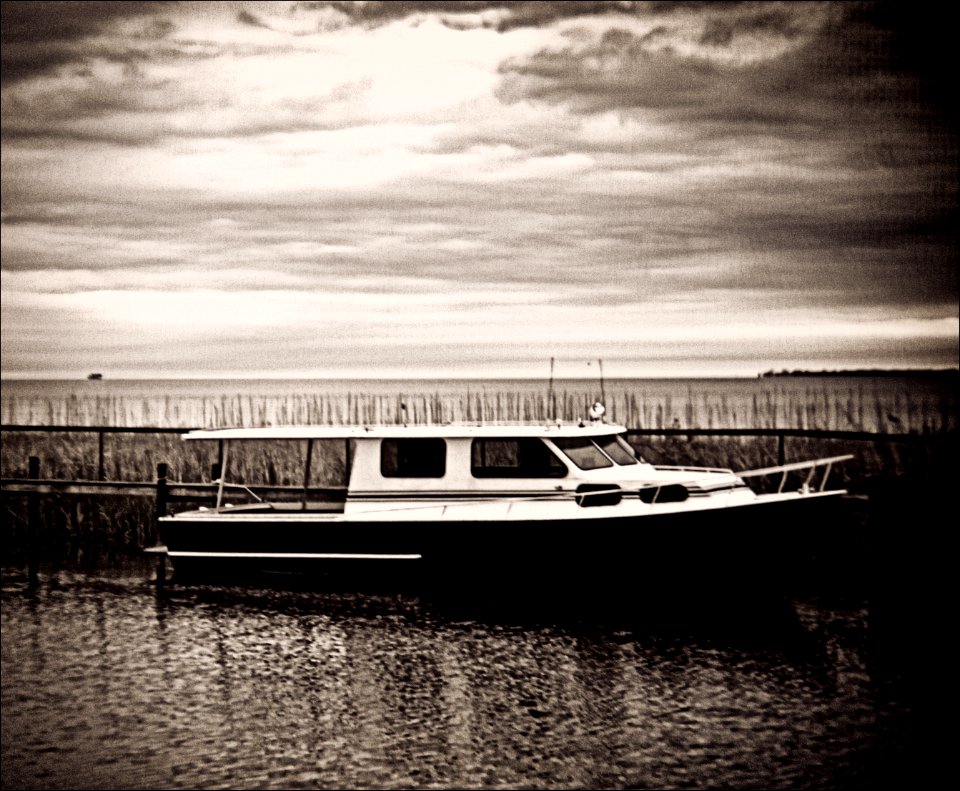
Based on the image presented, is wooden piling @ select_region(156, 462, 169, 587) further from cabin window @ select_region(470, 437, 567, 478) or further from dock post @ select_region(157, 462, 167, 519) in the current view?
cabin window @ select_region(470, 437, 567, 478)

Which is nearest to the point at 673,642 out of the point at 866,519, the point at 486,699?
the point at 486,699

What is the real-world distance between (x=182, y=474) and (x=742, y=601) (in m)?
13.8

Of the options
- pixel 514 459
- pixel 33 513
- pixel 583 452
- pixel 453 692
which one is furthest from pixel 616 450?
pixel 33 513

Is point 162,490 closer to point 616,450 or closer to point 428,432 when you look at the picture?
point 428,432

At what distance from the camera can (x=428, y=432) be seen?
18000mm

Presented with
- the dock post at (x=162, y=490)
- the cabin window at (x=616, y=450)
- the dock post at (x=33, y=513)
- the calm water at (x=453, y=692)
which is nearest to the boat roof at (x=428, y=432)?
the cabin window at (x=616, y=450)

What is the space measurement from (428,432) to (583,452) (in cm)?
229

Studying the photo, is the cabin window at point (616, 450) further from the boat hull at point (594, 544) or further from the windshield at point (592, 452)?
the boat hull at point (594, 544)

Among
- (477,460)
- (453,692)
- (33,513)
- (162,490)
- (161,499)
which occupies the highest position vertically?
(477,460)

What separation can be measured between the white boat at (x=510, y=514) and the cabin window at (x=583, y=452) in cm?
2

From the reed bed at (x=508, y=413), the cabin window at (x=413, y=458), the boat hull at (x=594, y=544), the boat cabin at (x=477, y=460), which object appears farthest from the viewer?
the reed bed at (x=508, y=413)

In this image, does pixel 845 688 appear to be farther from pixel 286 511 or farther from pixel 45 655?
pixel 286 511

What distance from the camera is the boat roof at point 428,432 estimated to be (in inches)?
699

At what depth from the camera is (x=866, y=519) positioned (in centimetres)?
1888
